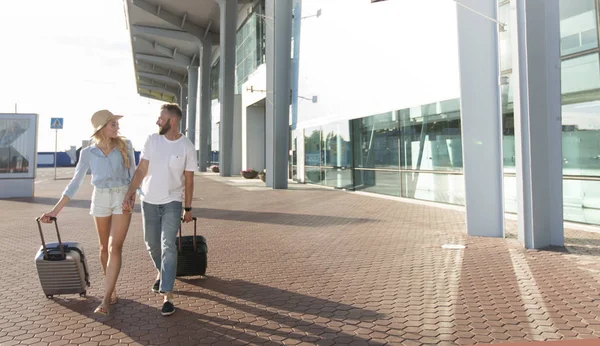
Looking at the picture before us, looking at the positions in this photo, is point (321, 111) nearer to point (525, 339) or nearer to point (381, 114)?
point (381, 114)

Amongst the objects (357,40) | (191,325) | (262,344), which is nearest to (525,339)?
(262,344)

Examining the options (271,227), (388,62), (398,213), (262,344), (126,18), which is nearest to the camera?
(262,344)

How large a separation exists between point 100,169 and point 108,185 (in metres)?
0.17

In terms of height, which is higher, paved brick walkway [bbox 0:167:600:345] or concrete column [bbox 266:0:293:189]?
concrete column [bbox 266:0:293:189]

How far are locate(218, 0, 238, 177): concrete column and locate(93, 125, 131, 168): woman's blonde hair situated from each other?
27616mm

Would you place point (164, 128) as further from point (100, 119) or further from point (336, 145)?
point (336, 145)

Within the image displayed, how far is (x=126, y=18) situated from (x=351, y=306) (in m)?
37.7

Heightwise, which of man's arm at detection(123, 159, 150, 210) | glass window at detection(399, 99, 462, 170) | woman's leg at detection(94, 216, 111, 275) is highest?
glass window at detection(399, 99, 462, 170)

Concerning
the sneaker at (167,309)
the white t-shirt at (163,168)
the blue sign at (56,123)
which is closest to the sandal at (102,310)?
the sneaker at (167,309)

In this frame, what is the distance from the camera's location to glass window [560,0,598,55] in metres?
9.14

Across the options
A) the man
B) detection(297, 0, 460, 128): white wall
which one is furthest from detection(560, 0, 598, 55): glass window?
the man

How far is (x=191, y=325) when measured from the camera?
154 inches

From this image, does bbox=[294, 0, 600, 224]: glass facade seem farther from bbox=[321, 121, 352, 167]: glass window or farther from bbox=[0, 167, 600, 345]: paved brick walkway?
bbox=[0, 167, 600, 345]: paved brick walkway

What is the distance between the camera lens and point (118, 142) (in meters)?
4.35
